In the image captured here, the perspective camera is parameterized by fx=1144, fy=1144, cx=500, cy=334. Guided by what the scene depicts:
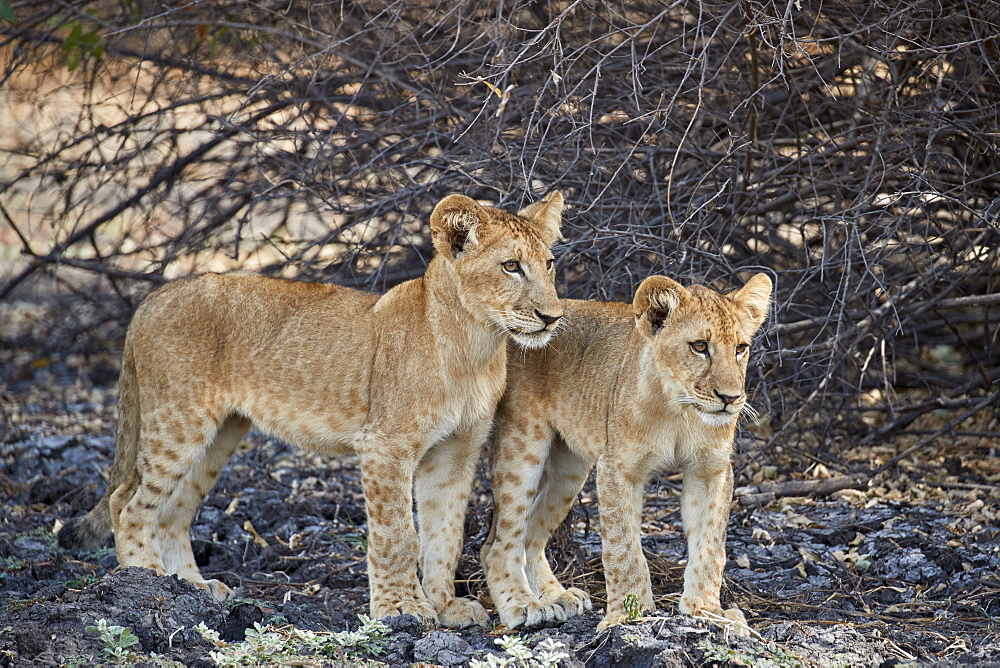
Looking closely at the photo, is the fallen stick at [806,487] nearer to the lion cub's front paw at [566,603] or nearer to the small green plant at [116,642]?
the lion cub's front paw at [566,603]

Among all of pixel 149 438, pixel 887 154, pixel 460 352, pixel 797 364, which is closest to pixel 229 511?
pixel 149 438

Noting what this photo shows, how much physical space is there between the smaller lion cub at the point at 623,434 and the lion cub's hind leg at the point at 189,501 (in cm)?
134

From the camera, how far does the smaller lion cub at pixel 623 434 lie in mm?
4289

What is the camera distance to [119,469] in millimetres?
5496

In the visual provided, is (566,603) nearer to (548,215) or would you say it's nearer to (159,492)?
(548,215)

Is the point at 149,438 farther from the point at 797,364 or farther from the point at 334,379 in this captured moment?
the point at 797,364

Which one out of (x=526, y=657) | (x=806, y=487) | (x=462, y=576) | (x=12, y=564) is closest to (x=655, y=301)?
(x=526, y=657)

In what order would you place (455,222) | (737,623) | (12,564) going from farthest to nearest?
(12,564) < (455,222) < (737,623)

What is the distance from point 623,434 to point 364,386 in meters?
1.19

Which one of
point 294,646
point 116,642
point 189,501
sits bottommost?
point 294,646

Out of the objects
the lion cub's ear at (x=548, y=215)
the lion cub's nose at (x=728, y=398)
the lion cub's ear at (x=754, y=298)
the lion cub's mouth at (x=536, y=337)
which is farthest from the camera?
the lion cub's ear at (x=548, y=215)

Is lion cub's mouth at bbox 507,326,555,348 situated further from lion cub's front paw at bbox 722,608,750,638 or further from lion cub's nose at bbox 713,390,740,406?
lion cub's front paw at bbox 722,608,750,638

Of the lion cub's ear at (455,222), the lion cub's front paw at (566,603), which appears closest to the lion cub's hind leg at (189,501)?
the lion cub's ear at (455,222)

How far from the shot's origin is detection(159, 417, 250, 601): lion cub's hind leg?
5.32 m
